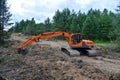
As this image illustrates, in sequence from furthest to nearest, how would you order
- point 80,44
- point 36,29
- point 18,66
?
point 36,29 → point 80,44 → point 18,66

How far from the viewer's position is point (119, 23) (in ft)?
130

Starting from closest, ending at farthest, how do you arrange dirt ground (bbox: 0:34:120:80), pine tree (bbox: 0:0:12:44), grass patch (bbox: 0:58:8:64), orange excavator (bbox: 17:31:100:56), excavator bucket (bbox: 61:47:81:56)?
1. dirt ground (bbox: 0:34:120:80)
2. grass patch (bbox: 0:58:8:64)
3. excavator bucket (bbox: 61:47:81:56)
4. orange excavator (bbox: 17:31:100:56)
5. pine tree (bbox: 0:0:12:44)

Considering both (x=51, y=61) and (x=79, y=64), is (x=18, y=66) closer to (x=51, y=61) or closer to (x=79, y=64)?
(x=51, y=61)

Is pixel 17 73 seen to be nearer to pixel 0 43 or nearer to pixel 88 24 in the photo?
pixel 0 43

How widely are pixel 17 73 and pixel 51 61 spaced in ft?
12.6

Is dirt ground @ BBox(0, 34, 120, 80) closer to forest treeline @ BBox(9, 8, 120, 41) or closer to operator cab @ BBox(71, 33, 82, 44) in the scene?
operator cab @ BBox(71, 33, 82, 44)

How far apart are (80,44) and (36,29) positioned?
59942mm

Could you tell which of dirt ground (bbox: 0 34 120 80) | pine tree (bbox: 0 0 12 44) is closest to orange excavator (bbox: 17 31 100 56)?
dirt ground (bbox: 0 34 120 80)

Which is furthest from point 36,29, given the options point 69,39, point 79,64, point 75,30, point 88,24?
point 79,64

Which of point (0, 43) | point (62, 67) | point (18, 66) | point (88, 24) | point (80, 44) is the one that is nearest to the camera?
point (62, 67)

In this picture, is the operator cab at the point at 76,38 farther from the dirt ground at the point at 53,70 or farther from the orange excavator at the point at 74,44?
the dirt ground at the point at 53,70

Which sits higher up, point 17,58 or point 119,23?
point 119,23

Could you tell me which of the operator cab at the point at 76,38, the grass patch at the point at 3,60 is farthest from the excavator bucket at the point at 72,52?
the grass patch at the point at 3,60

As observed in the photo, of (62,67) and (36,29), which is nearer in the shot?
(62,67)
